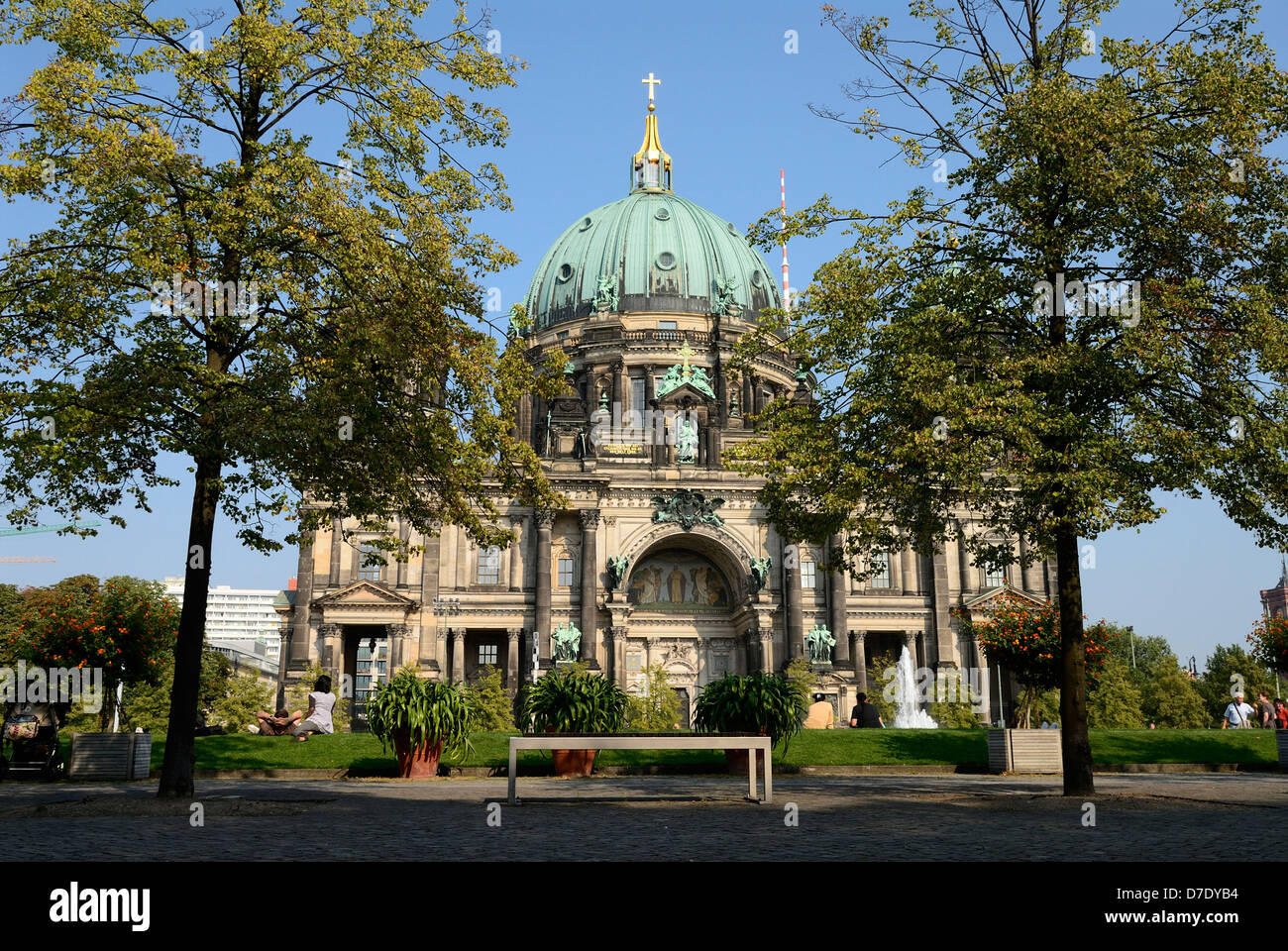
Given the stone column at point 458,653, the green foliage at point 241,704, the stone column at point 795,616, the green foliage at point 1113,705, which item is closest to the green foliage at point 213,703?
the green foliage at point 241,704

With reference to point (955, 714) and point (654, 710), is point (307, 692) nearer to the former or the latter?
point (654, 710)

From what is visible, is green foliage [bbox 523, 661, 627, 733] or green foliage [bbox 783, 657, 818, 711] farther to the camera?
green foliage [bbox 783, 657, 818, 711]

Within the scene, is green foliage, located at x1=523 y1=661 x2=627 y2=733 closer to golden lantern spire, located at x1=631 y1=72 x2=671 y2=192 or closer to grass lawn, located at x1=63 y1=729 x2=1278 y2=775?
grass lawn, located at x1=63 y1=729 x2=1278 y2=775

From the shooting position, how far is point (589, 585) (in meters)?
62.0

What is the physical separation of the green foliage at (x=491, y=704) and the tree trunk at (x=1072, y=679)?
2193cm

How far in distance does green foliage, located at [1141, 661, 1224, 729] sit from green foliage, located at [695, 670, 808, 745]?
55767 millimetres

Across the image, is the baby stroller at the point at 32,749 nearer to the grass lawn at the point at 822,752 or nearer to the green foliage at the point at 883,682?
the grass lawn at the point at 822,752

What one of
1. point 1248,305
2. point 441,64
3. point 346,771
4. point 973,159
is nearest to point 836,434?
point 973,159

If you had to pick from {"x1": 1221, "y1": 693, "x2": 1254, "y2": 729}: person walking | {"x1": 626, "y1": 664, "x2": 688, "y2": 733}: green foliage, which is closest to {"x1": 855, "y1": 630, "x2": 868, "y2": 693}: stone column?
{"x1": 626, "y1": 664, "x2": 688, "y2": 733}: green foliage

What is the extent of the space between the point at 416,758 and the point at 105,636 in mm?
9367

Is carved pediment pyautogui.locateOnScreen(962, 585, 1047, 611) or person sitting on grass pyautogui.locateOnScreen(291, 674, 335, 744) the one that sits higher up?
carved pediment pyautogui.locateOnScreen(962, 585, 1047, 611)

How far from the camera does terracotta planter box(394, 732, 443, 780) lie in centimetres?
2309

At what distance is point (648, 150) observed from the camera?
9188cm
